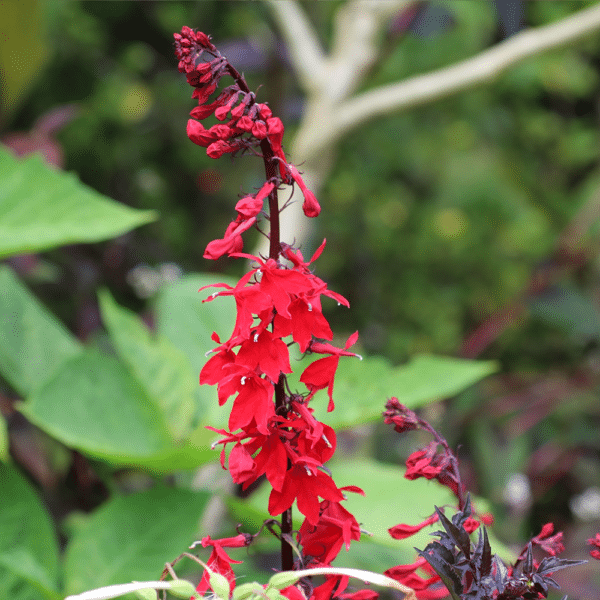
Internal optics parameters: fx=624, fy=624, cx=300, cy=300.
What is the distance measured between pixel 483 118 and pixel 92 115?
48.7 inches

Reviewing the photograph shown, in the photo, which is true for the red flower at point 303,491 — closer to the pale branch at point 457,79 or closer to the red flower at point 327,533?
the red flower at point 327,533

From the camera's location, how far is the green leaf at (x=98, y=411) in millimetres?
454

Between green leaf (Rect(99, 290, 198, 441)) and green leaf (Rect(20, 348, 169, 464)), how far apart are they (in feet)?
0.05

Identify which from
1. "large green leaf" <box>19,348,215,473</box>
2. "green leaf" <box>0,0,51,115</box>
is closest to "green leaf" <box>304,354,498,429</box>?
"large green leaf" <box>19,348,215,473</box>

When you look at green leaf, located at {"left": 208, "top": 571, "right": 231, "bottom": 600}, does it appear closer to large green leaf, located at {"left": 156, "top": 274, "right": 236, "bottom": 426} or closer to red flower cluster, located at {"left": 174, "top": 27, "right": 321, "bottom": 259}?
red flower cluster, located at {"left": 174, "top": 27, "right": 321, "bottom": 259}

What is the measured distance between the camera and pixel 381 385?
54 cm

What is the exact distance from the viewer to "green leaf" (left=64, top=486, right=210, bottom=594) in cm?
44

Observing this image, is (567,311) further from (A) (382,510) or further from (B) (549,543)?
(B) (549,543)

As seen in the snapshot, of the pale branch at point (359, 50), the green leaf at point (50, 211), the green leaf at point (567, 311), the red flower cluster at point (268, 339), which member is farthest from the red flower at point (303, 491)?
the green leaf at point (567, 311)

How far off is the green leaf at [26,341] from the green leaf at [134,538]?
148 millimetres

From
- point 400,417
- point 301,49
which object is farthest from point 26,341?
point 301,49

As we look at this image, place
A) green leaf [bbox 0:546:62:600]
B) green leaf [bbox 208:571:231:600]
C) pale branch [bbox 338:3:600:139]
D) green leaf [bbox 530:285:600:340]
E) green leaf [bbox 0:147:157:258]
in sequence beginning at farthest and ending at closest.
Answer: green leaf [bbox 530:285:600:340] → pale branch [bbox 338:3:600:139] → green leaf [bbox 0:147:157:258] → green leaf [bbox 0:546:62:600] → green leaf [bbox 208:571:231:600]

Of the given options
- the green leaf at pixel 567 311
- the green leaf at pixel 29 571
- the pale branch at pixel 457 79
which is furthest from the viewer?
the green leaf at pixel 567 311

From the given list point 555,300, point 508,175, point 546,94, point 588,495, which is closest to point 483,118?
point 508,175
